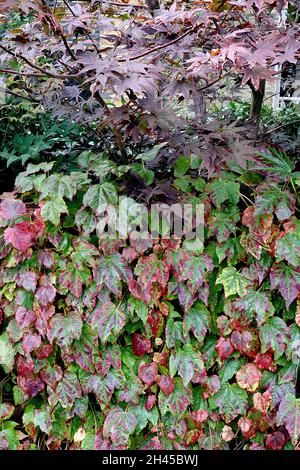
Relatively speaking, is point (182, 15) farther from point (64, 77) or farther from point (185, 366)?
point (185, 366)

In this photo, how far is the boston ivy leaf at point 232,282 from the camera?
1769 millimetres

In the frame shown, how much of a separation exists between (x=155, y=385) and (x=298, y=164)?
1.06 meters

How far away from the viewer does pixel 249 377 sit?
181cm

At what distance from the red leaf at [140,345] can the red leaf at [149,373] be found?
0.05 metres

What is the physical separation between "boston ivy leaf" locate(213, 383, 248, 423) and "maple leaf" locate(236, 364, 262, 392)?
41mm

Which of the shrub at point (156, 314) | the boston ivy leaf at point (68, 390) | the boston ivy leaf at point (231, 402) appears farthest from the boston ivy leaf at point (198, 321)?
the boston ivy leaf at point (68, 390)

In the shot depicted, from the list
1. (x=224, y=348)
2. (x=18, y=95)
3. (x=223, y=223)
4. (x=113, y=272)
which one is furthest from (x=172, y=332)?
(x=18, y=95)

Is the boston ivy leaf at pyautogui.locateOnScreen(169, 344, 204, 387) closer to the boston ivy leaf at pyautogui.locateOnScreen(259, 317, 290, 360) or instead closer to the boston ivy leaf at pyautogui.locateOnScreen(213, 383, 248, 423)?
the boston ivy leaf at pyautogui.locateOnScreen(213, 383, 248, 423)

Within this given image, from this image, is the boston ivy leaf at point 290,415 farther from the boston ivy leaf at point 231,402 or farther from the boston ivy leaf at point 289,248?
the boston ivy leaf at point 289,248

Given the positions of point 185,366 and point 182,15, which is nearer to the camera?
point 182,15

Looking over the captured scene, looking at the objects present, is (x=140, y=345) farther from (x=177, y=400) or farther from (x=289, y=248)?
(x=289, y=248)

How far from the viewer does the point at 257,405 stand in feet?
5.97

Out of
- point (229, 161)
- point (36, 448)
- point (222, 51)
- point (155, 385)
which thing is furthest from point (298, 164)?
point (36, 448)

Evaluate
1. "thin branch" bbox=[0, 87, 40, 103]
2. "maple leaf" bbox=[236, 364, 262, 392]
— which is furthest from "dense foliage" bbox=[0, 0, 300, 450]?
"thin branch" bbox=[0, 87, 40, 103]
